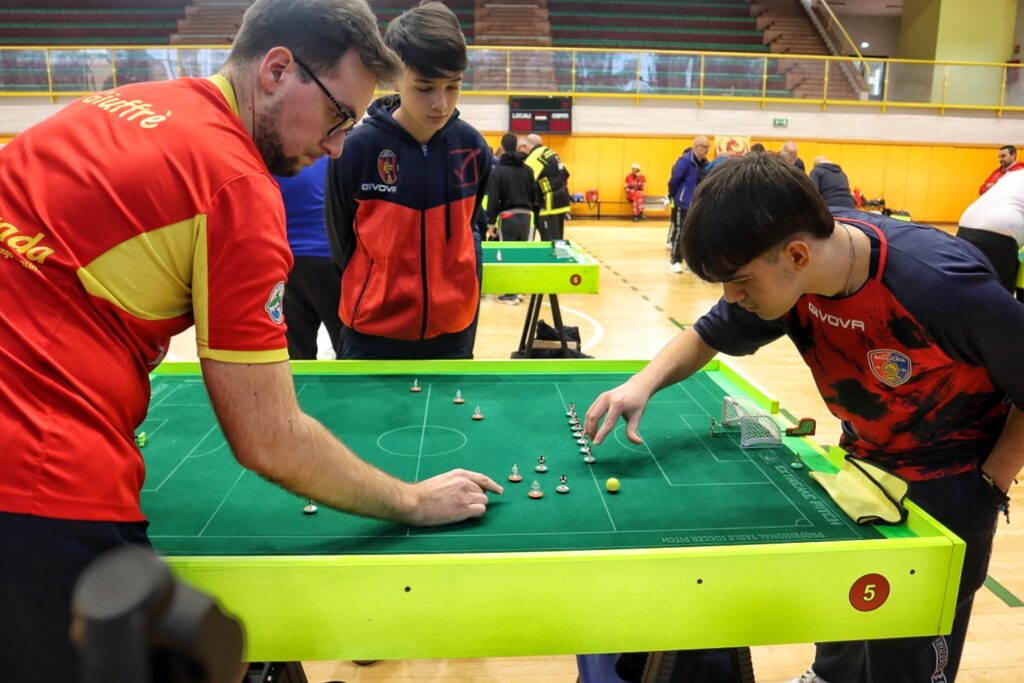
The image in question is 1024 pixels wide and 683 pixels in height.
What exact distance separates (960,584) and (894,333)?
20.5 inches

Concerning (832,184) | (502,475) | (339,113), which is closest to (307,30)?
(339,113)

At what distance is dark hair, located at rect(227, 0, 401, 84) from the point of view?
124 centimetres

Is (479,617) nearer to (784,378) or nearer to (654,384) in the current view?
(654,384)

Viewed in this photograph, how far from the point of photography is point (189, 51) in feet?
49.9

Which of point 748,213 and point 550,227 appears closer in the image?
point 748,213

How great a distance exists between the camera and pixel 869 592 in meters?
1.32

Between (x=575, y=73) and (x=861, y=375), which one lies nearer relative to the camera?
(x=861, y=375)

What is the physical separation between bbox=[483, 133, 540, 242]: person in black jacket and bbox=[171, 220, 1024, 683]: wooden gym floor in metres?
0.79

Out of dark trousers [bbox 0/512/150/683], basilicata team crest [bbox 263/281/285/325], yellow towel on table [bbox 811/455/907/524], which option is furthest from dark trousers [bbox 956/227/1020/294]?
dark trousers [bbox 0/512/150/683]

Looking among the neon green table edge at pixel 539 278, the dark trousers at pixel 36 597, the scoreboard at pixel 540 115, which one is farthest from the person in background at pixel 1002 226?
the scoreboard at pixel 540 115

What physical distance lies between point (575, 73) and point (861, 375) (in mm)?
15618

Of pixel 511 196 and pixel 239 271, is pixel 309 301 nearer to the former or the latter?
pixel 239 271

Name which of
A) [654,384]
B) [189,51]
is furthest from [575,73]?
[654,384]

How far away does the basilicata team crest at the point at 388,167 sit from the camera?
2412 millimetres
